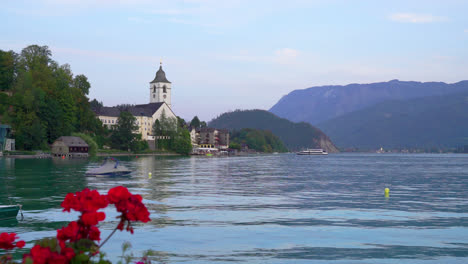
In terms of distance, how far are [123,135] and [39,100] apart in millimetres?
46178

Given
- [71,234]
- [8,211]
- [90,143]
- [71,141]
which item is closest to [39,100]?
[71,141]

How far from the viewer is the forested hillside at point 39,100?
13538 cm

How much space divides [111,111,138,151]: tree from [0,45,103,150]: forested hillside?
→ 1142cm

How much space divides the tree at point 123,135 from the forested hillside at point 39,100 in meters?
11.4

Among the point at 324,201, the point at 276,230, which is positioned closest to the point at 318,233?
the point at 276,230

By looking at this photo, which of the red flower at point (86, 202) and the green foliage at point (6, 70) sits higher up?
the green foliage at point (6, 70)

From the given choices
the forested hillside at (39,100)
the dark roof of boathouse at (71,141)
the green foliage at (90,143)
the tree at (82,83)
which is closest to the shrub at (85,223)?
the forested hillside at (39,100)

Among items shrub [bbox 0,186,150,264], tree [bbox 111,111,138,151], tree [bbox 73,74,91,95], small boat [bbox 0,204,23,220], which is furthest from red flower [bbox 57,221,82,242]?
tree [bbox 111,111,138,151]

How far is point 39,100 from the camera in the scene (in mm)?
138000

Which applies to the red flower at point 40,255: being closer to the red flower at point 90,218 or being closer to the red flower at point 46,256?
the red flower at point 46,256

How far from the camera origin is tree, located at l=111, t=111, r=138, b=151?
17988 cm

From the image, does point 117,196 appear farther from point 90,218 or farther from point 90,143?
point 90,143

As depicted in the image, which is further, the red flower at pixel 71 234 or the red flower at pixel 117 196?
the red flower at pixel 71 234

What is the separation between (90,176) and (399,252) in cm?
4850
